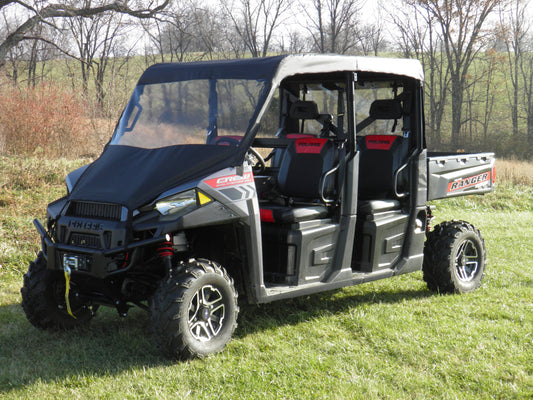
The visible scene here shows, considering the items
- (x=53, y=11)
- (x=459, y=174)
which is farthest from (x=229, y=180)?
(x=53, y=11)

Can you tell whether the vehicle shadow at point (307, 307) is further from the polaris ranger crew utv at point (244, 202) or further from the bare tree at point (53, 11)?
the bare tree at point (53, 11)

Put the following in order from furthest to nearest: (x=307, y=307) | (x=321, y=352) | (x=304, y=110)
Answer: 1. (x=304, y=110)
2. (x=307, y=307)
3. (x=321, y=352)

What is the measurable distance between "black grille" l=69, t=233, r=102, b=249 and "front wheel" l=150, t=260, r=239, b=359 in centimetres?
53

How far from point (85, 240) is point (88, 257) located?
0.46ft

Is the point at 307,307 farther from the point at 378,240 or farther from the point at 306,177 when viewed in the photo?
the point at 306,177

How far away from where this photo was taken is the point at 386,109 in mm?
6043

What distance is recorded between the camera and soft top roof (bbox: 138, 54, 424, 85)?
4672mm

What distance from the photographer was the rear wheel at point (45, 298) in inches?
189

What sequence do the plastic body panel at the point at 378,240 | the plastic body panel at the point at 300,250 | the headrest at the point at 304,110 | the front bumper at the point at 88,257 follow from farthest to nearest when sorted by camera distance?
the headrest at the point at 304,110 → the plastic body panel at the point at 378,240 → the plastic body panel at the point at 300,250 → the front bumper at the point at 88,257

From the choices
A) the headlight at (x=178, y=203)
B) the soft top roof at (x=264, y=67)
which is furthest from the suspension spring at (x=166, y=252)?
the soft top roof at (x=264, y=67)

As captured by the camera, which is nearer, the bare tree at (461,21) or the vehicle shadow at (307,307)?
the vehicle shadow at (307,307)

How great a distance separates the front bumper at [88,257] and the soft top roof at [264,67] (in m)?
1.51

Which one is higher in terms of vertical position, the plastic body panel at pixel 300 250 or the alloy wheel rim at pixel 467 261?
the plastic body panel at pixel 300 250

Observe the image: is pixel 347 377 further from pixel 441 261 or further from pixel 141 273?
pixel 441 261
